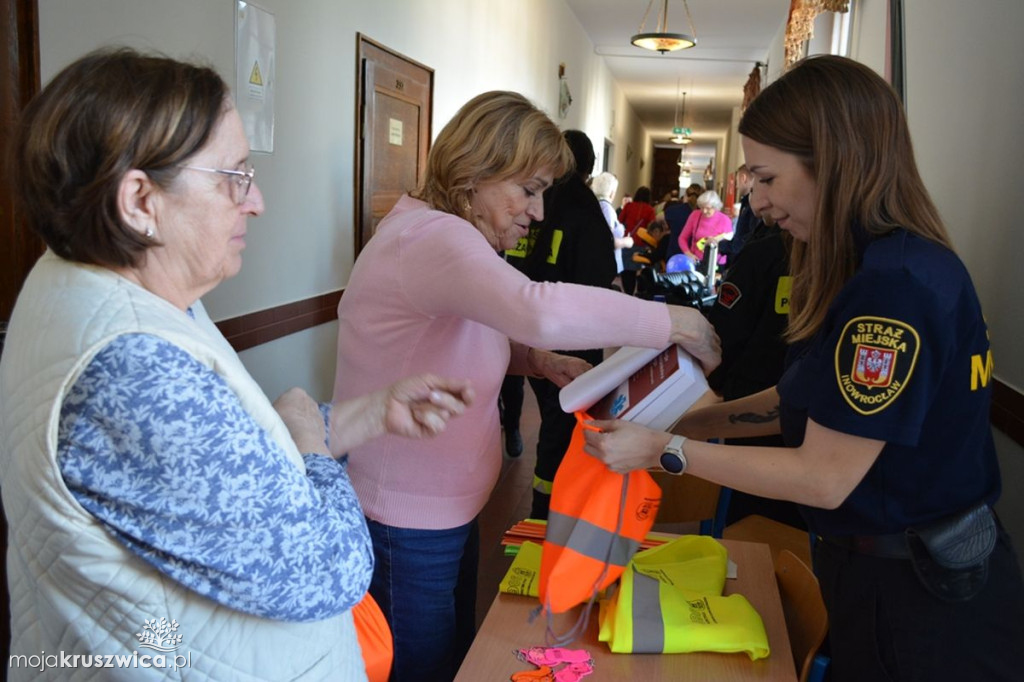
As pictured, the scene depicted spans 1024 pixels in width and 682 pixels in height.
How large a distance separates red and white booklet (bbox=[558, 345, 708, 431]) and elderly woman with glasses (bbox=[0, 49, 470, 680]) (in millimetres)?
674

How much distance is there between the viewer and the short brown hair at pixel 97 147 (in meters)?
0.89

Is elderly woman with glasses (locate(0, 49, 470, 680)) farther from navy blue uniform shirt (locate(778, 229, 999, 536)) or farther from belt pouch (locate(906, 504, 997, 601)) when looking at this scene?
belt pouch (locate(906, 504, 997, 601))

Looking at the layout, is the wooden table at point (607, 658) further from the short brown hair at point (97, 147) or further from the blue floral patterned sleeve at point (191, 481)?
the short brown hair at point (97, 147)

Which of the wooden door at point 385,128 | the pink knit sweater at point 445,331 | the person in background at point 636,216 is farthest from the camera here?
the person in background at point 636,216

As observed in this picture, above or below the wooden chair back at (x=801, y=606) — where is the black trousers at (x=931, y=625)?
above

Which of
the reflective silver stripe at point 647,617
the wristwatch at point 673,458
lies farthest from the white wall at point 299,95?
the reflective silver stripe at point 647,617

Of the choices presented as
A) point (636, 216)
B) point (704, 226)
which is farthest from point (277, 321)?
point (636, 216)

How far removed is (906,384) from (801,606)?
674 millimetres

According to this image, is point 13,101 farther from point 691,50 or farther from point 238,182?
point 691,50

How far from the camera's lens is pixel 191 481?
86cm

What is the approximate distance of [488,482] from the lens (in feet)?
5.95

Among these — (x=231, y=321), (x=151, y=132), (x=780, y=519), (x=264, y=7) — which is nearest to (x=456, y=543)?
(x=151, y=132)

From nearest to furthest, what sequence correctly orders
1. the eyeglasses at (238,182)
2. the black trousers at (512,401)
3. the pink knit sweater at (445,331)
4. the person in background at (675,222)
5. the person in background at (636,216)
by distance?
the eyeglasses at (238,182) → the pink knit sweater at (445,331) → the black trousers at (512,401) → the person in background at (675,222) → the person in background at (636,216)

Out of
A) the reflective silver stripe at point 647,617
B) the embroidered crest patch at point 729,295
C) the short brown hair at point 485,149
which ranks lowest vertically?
the reflective silver stripe at point 647,617
